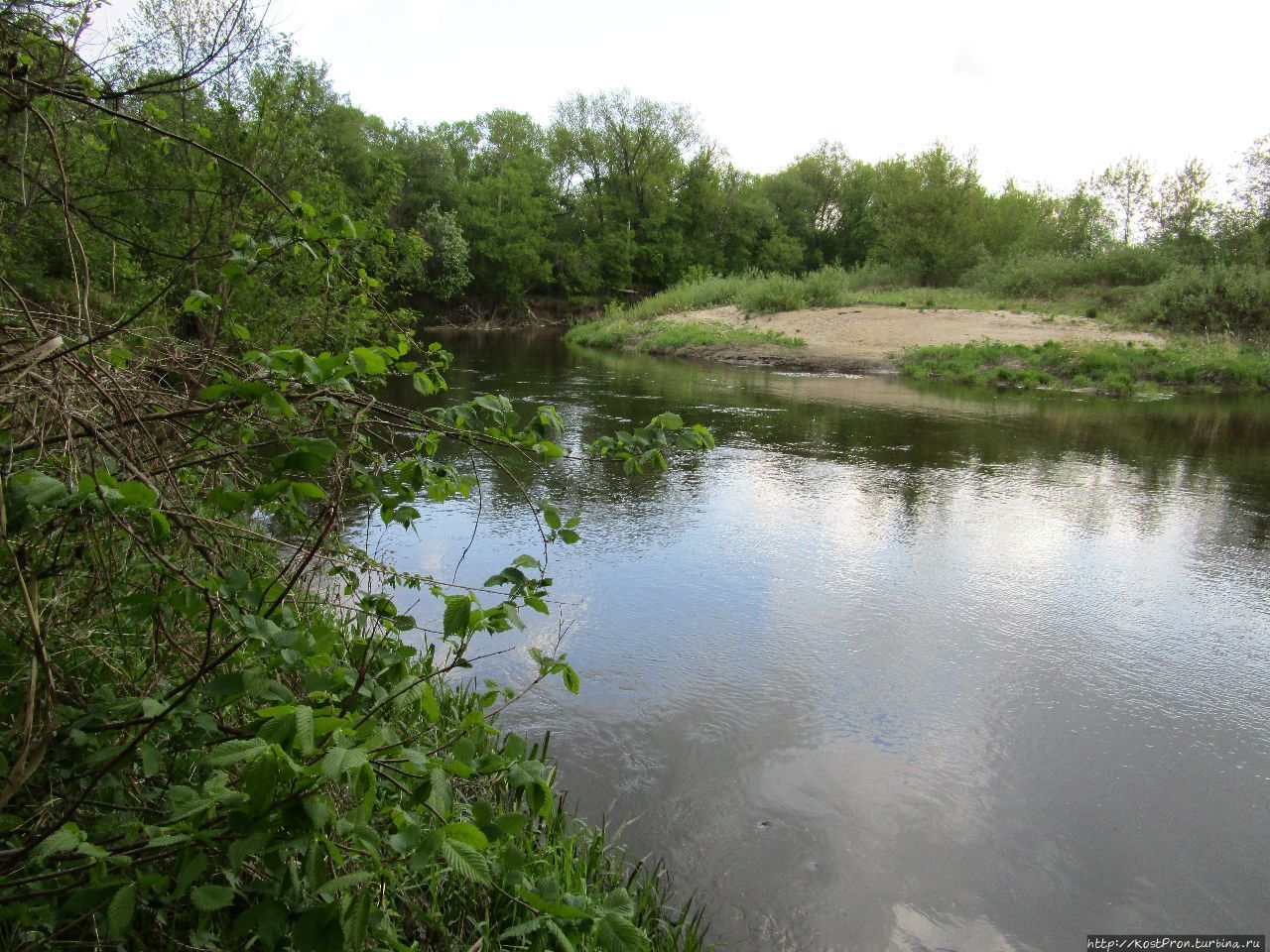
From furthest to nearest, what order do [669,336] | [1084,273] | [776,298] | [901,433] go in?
[776,298]
[669,336]
[1084,273]
[901,433]

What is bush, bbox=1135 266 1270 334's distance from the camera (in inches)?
891

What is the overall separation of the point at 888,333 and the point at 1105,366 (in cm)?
621

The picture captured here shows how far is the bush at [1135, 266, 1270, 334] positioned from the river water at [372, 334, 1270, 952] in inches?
589

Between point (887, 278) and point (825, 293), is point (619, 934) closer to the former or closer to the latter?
point (825, 293)

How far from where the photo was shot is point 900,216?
125 ft

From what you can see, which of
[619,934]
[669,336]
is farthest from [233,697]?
[669,336]

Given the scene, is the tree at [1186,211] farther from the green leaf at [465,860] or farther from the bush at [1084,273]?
the green leaf at [465,860]

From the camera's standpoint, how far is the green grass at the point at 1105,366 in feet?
63.8

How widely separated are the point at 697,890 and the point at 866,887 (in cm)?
66

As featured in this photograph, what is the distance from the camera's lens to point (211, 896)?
5.82 ft

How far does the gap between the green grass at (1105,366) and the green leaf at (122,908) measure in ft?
67.6

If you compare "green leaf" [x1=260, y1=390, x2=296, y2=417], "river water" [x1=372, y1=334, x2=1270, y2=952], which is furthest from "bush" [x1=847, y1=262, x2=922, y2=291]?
"green leaf" [x1=260, y1=390, x2=296, y2=417]

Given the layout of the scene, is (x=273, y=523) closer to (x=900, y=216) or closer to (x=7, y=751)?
(x=7, y=751)

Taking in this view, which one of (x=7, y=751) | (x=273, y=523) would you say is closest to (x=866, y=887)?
(x=7, y=751)
